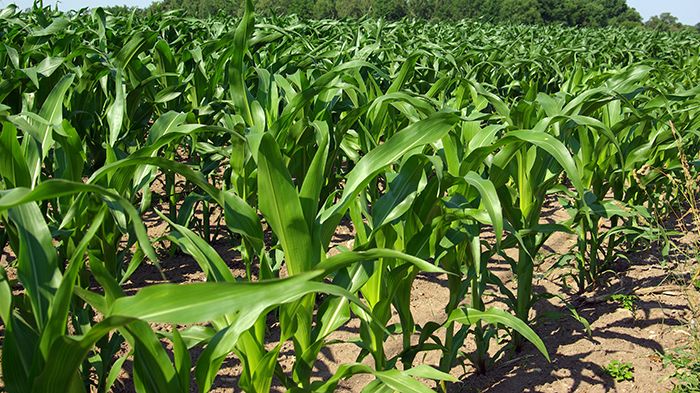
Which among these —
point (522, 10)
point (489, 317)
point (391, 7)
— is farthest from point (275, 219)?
point (522, 10)

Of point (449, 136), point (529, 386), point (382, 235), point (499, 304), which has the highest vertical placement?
point (449, 136)

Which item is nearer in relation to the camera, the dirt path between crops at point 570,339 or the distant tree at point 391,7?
the dirt path between crops at point 570,339

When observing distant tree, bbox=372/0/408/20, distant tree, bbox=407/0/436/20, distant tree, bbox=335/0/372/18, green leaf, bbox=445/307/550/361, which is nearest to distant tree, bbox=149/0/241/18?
distant tree, bbox=372/0/408/20

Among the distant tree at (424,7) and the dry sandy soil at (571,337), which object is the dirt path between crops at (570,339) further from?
the distant tree at (424,7)

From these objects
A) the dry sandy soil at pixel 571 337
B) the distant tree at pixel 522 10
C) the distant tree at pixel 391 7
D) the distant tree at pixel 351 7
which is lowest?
the dry sandy soil at pixel 571 337

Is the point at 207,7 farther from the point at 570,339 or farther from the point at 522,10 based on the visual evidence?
the point at 570,339

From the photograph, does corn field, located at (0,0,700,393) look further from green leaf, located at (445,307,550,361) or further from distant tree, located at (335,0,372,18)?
distant tree, located at (335,0,372,18)

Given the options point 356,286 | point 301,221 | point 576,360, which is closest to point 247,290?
point 301,221

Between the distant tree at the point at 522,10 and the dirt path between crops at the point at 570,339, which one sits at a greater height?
the distant tree at the point at 522,10

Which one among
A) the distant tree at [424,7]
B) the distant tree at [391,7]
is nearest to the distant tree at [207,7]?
the distant tree at [391,7]

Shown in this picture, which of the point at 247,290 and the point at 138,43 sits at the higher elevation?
the point at 138,43

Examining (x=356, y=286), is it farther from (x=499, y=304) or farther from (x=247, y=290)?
(x=499, y=304)

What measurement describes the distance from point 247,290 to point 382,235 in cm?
99

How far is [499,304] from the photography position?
3.54 metres
